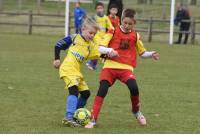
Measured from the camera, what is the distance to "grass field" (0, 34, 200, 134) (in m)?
8.41

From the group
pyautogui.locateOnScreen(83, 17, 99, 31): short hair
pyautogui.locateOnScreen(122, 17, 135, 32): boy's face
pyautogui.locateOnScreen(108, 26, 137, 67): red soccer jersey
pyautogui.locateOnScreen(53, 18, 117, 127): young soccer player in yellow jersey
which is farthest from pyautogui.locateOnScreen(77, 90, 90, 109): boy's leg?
pyautogui.locateOnScreen(122, 17, 135, 32): boy's face

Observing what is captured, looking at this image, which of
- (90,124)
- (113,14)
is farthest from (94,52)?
(113,14)

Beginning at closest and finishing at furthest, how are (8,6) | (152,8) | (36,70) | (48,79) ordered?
1. (48,79)
2. (36,70)
3. (152,8)
4. (8,6)

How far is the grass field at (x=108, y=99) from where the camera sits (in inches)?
331

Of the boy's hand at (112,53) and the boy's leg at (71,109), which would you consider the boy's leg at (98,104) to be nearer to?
the boy's leg at (71,109)

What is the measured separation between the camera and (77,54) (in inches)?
342

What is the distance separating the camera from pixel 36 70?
1606 cm

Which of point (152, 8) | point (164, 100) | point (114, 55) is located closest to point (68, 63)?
point (114, 55)

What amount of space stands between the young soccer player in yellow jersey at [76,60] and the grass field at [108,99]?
37 cm

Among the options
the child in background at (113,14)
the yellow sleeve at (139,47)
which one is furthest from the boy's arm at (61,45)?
the child in background at (113,14)

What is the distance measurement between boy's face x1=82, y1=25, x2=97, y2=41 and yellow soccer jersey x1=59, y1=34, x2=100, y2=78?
8 cm

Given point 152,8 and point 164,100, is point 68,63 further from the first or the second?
point 152,8

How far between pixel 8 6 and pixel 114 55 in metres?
40.0

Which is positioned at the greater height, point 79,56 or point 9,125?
point 79,56
